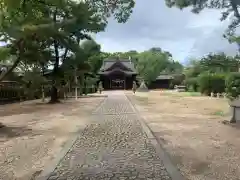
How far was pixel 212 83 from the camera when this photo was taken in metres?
34.7

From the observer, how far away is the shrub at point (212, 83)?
111 ft

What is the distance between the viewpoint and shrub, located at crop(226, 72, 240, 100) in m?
11.7

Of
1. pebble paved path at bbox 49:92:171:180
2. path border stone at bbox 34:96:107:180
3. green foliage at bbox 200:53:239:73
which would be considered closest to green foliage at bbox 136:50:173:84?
green foliage at bbox 200:53:239:73

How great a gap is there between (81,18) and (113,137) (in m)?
13.2

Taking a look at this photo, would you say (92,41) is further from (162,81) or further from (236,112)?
(162,81)

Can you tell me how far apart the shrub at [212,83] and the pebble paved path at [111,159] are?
26.0m

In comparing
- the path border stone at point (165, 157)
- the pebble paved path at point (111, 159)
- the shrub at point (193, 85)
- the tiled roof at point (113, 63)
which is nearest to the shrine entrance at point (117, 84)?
the tiled roof at point (113, 63)

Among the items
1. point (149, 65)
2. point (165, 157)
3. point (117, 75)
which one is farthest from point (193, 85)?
point (165, 157)

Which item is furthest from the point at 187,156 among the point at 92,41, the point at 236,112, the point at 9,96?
the point at 92,41

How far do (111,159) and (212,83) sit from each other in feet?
98.2

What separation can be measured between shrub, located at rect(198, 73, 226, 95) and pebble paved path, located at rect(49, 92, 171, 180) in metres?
26.0

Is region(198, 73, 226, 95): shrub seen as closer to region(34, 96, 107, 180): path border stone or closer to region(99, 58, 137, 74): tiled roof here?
region(99, 58, 137, 74): tiled roof

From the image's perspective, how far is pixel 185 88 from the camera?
5106 centimetres

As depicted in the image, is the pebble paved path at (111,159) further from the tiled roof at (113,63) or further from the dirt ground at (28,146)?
the tiled roof at (113,63)
